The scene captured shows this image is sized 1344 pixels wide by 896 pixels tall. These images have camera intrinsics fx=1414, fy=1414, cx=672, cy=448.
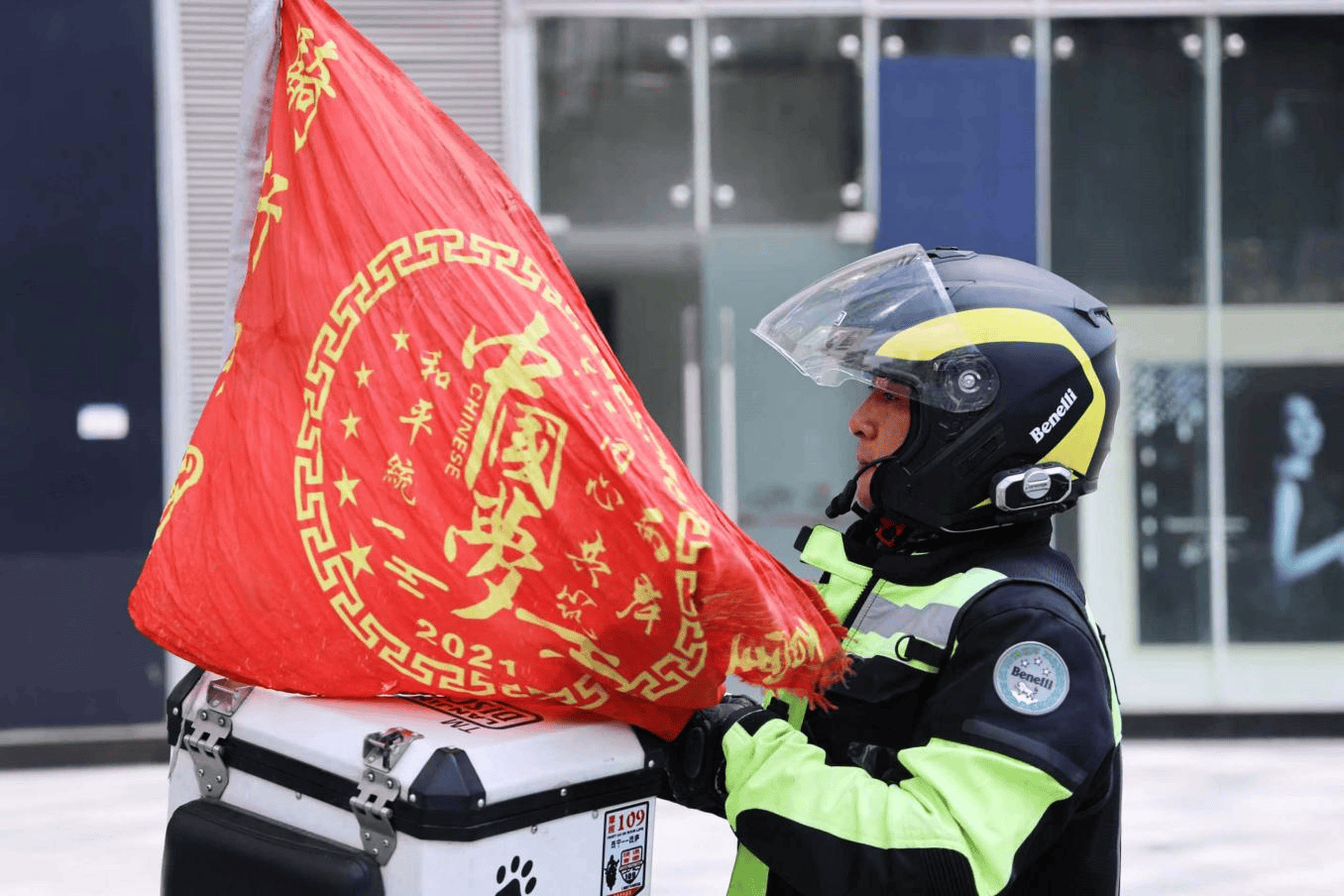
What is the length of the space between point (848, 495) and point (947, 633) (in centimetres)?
36

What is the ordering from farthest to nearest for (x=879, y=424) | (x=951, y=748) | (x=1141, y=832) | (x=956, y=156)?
(x=956, y=156), (x=1141, y=832), (x=879, y=424), (x=951, y=748)

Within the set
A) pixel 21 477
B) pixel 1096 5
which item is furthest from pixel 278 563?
pixel 1096 5

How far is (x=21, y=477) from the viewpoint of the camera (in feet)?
24.7

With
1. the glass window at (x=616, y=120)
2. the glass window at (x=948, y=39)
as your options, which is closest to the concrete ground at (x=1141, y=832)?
the glass window at (x=616, y=120)

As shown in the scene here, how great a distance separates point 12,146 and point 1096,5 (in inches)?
242

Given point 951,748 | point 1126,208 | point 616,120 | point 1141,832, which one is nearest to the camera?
point 951,748

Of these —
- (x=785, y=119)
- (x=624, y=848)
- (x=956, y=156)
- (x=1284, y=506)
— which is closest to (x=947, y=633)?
(x=624, y=848)

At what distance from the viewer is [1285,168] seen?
8.56m

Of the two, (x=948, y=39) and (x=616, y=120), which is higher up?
(x=948, y=39)

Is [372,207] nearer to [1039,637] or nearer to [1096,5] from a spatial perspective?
[1039,637]

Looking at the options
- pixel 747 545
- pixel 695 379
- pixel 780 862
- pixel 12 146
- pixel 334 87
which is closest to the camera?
pixel 780 862

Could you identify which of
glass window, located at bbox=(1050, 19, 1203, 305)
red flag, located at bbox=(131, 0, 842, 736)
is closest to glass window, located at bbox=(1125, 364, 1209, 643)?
glass window, located at bbox=(1050, 19, 1203, 305)

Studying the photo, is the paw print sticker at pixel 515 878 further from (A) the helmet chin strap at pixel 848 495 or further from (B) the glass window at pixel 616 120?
(B) the glass window at pixel 616 120
